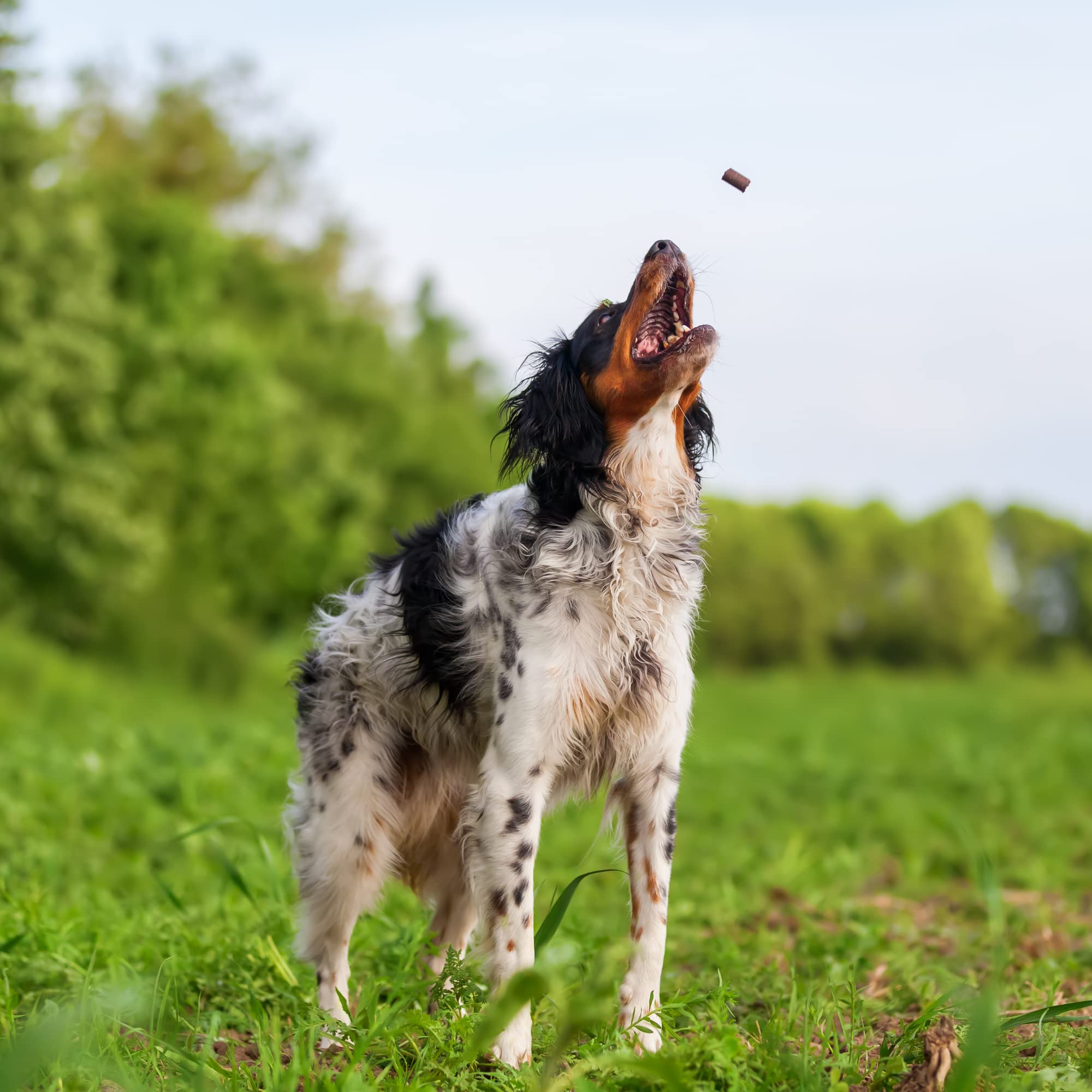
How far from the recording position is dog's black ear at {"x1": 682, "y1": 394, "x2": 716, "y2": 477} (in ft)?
13.1

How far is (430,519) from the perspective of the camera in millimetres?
4406

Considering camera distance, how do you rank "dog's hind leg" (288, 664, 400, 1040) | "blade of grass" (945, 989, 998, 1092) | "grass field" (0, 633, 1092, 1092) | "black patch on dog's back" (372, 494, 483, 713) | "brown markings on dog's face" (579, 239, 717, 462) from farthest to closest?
"dog's hind leg" (288, 664, 400, 1040) → "black patch on dog's back" (372, 494, 483, 713) → "brown markings on dog's face" (579, 239, 717, 462) → "grass field" (0, 633, 1092, 1092) → "blade of grass" (945, 989, 998, 1092)

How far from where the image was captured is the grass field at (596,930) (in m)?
3.14

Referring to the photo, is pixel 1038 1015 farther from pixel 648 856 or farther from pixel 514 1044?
pixel 514 1044

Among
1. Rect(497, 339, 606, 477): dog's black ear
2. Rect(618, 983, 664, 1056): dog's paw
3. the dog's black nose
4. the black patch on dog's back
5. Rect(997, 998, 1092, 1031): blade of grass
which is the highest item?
the dog's black nose

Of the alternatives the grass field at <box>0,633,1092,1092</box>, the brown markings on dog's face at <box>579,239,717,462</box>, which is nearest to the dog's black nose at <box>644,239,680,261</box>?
the brown markings on dog's face at <box>579,239,717,462</box>

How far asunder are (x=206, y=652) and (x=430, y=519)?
59.8 feet

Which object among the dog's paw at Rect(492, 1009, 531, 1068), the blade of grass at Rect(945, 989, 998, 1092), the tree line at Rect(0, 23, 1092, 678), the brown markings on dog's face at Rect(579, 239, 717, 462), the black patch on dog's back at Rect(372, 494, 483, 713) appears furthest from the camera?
the tree line at Rect(0, 23, 1092, 678)

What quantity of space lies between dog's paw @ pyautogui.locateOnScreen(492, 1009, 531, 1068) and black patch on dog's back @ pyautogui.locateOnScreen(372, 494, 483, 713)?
1.01 m

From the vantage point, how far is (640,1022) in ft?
10.9

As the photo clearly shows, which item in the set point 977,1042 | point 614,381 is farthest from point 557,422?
point 977,1042

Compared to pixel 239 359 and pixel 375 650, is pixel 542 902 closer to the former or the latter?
pixel 375 650

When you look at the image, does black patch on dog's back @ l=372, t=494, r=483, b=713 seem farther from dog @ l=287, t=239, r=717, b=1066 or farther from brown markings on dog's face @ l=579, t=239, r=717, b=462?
brown markings on dog's face @ l=579, t=239, r=717, b=462

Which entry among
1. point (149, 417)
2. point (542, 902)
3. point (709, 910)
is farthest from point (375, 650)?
point (149, 417)
